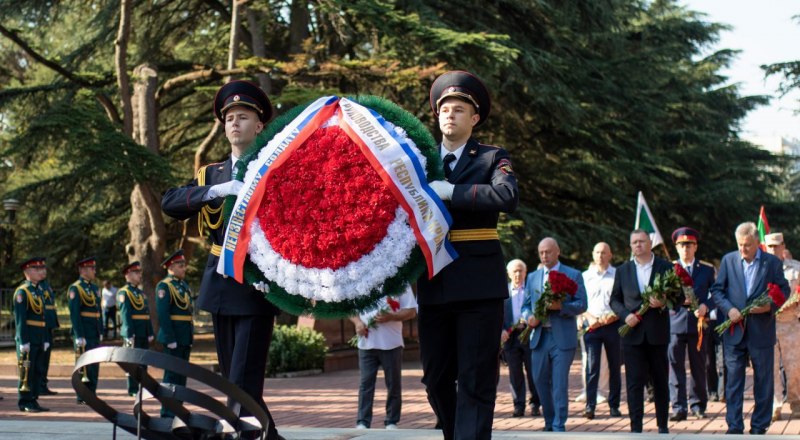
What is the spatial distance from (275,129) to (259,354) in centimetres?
109

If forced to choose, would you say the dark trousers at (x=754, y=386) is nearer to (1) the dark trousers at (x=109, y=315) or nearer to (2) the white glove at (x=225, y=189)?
(2) the white glove at (x=225, y=189)

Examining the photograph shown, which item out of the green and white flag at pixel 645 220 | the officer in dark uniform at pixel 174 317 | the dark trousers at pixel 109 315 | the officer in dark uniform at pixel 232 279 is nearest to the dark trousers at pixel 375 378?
the officer in dark uniform at pixel 174 317

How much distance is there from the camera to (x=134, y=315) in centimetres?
1465

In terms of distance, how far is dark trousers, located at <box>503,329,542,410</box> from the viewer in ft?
37.8

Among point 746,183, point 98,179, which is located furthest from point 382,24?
point 746,183

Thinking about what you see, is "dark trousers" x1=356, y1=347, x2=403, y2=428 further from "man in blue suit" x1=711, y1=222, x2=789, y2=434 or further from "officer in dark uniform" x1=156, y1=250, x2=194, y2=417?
"officer in dark uniform" x1=156, y1=250, x2=194, y2=417

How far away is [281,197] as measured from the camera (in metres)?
4.72

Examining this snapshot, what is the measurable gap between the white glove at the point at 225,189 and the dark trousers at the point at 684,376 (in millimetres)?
7357

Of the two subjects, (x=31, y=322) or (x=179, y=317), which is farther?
(x=31, y=322)

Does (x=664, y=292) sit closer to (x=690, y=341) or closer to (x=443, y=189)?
(x=690, y=341)

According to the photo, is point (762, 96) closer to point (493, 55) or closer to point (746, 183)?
point (746, 183)

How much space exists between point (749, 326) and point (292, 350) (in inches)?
419

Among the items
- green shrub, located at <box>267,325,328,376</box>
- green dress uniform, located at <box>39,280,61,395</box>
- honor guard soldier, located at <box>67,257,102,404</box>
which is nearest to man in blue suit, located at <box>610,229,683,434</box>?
green dress uniform, located at <box>39,280,61,395</box>

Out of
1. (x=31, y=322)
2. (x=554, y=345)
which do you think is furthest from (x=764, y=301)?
(x=31, y=322)
